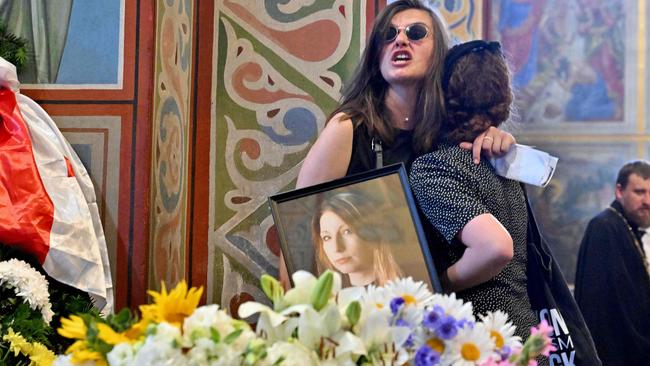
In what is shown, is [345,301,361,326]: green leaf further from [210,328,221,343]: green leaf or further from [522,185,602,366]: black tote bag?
[522,185,602,366]: black tote bag

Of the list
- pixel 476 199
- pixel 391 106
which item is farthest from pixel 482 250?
pixel 391 106

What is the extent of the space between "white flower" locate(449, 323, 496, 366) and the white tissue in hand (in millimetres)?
1718

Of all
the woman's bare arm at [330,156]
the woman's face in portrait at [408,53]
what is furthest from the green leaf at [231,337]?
the woman's face in portrait at [408,53]

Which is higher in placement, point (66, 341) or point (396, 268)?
point (396, 268)

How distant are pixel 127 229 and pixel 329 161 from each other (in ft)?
2.26

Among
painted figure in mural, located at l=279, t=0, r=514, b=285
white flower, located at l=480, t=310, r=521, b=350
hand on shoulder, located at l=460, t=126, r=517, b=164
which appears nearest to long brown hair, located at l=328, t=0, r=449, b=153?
painted figure in mural, located at l=279, t=0, r=514, b=285

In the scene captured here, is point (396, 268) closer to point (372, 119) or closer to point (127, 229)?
point (372, 119)

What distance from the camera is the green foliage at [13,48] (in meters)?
3.13

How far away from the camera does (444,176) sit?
2.92 meters

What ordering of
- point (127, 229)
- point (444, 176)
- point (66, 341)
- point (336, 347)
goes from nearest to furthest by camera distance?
A: point (336, 347)
point (66, 341)
point (444, 176)
point (127, 229)

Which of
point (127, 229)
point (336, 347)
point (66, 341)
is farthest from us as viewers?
point (127, 229)

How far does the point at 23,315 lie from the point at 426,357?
158 centimetres

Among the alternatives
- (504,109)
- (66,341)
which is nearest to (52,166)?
(66,341)

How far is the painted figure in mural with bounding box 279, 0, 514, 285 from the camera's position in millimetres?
3145
